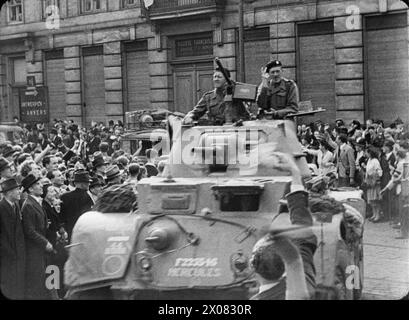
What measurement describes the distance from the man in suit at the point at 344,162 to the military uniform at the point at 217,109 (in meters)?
5.58

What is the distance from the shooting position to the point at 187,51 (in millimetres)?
20188

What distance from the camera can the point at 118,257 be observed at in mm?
8242

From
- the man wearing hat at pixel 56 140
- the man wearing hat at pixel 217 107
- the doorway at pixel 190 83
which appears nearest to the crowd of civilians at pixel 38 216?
the man wearing hat at pixel 217 107

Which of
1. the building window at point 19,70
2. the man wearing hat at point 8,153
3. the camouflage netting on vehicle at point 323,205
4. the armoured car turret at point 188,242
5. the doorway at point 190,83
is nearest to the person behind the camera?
the armoured car turret at point 188,242

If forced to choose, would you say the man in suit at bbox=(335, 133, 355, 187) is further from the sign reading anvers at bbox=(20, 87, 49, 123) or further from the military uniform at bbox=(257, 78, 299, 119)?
the sign reading anvers at bbox=(20, 87, 49, 123)

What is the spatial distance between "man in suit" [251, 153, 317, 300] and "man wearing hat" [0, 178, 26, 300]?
2889mm

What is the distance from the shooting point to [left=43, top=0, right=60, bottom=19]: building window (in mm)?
19775

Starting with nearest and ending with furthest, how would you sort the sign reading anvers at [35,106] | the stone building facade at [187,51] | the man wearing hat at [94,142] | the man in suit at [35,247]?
the man in suit at [35,247], the sign reading anvers at [35,106], the man wearing hat at [94,142], the stone building facade at [187,51]

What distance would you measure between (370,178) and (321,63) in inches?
165

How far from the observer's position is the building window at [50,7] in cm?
1977

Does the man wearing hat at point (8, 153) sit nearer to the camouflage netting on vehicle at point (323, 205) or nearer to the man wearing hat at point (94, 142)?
the man wearing hat at point (94, 142)

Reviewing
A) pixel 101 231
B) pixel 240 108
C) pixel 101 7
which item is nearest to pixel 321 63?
pixel 101 7
